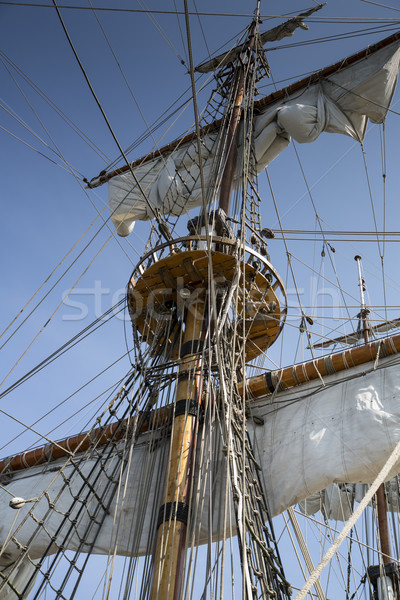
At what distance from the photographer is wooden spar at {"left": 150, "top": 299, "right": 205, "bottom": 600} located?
487 cm

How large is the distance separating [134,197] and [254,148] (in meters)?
2.45

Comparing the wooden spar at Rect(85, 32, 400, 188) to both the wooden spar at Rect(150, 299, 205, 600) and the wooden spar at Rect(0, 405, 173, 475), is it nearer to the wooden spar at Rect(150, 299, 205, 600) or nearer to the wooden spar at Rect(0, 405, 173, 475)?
the wooden spar at Rect(0, 405, 173, 475)

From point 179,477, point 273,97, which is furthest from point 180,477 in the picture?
point 273,97

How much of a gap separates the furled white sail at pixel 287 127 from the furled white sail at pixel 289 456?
3.36 metres

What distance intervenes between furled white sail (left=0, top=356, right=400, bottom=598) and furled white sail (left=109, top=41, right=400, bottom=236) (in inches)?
132

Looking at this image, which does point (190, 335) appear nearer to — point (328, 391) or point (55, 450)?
point (328, 391)

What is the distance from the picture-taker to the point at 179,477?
5523mm

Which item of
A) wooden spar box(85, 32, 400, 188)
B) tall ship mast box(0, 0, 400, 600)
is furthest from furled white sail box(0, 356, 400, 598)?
wooden spar box(85, 32, 400, 188)

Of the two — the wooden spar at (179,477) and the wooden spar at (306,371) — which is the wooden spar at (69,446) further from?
the wooden spar at (179,477)

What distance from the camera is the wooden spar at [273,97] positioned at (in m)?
9.75

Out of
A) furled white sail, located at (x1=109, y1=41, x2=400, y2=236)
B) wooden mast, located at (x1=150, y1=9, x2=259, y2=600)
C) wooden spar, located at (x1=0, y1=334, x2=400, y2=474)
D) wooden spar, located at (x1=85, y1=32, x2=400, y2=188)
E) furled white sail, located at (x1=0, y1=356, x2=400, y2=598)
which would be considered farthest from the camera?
wooden spar, located at (x1=85, y1=32, x2=400, y2=188)

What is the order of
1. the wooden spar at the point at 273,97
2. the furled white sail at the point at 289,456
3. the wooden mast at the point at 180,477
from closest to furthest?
the wooden mast at the point at 180,477, the furled white sail at the point at 289,456, the wooden spar at the point at 273,97

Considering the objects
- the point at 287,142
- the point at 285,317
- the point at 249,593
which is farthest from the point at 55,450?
the point at 287,142

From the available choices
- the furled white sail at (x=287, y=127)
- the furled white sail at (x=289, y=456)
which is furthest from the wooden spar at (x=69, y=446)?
the furled white sail at (x=287, y=127)
